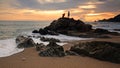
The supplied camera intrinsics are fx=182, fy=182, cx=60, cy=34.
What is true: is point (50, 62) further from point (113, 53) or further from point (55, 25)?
point (55, 25)

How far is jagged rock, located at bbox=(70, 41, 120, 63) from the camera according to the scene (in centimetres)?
1095

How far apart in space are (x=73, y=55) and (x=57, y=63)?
89.6 inches

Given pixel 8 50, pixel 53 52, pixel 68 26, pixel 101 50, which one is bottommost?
pixel 68 26

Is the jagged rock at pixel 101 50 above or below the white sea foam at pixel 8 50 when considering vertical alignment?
above

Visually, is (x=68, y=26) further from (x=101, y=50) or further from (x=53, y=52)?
(x=101, y=50)

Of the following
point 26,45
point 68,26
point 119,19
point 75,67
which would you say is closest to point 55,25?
point 68,26

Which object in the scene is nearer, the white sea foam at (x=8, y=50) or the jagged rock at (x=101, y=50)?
the jagged rock at (x=101, y=50)

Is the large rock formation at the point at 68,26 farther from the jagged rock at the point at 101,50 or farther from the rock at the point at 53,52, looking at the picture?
the rock at the point at 53,52

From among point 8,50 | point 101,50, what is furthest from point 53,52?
point 8,50

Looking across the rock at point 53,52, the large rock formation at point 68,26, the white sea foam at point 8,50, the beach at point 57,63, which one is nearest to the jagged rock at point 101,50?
the beach at point 57,63

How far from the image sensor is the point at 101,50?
448 inches

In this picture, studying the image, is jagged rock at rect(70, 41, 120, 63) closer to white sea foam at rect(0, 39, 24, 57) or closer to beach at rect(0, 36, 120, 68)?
beach at rect(0, 36, 120, 68)

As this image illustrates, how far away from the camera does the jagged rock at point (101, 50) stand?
35.9 feet

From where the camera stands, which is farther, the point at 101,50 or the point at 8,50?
the point at 8,50
